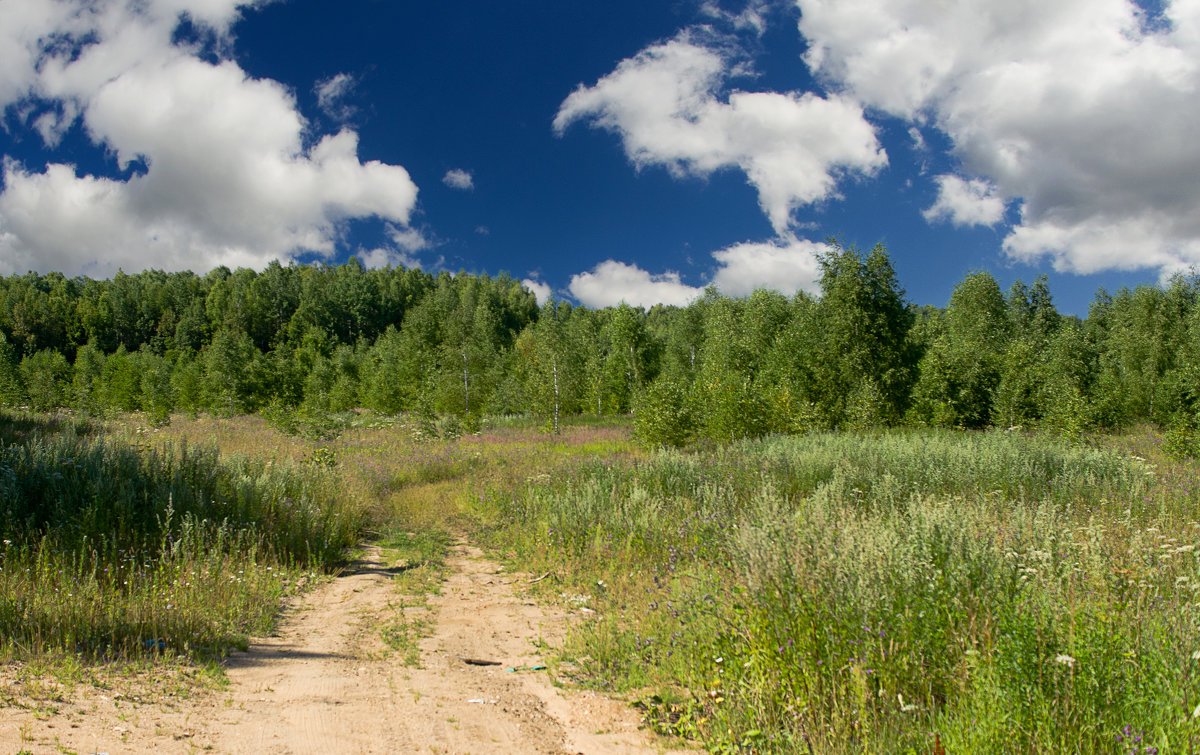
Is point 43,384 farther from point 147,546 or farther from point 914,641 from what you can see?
point 914,641

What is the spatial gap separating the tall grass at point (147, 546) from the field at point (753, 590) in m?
0.04

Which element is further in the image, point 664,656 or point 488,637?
point 488,637

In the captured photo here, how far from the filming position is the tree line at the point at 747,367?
89.5 feet

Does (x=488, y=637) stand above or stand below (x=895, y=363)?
below

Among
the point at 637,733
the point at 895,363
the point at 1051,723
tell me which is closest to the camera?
the point at 1051,723

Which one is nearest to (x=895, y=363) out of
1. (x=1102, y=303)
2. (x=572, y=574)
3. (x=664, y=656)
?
(x=572, y=574)

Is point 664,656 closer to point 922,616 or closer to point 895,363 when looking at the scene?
point 922,616

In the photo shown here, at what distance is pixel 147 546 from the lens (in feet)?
21.7

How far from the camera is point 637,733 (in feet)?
12.4

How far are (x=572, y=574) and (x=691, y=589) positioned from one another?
243cm

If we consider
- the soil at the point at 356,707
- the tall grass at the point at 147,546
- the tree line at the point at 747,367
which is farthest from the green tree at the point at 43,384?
the soil at the point at 356,707

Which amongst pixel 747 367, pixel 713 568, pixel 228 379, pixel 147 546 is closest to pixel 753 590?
pixel 713 568

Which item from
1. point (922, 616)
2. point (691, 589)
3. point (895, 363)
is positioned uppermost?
point (895, 363)

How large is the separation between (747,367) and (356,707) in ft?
125
